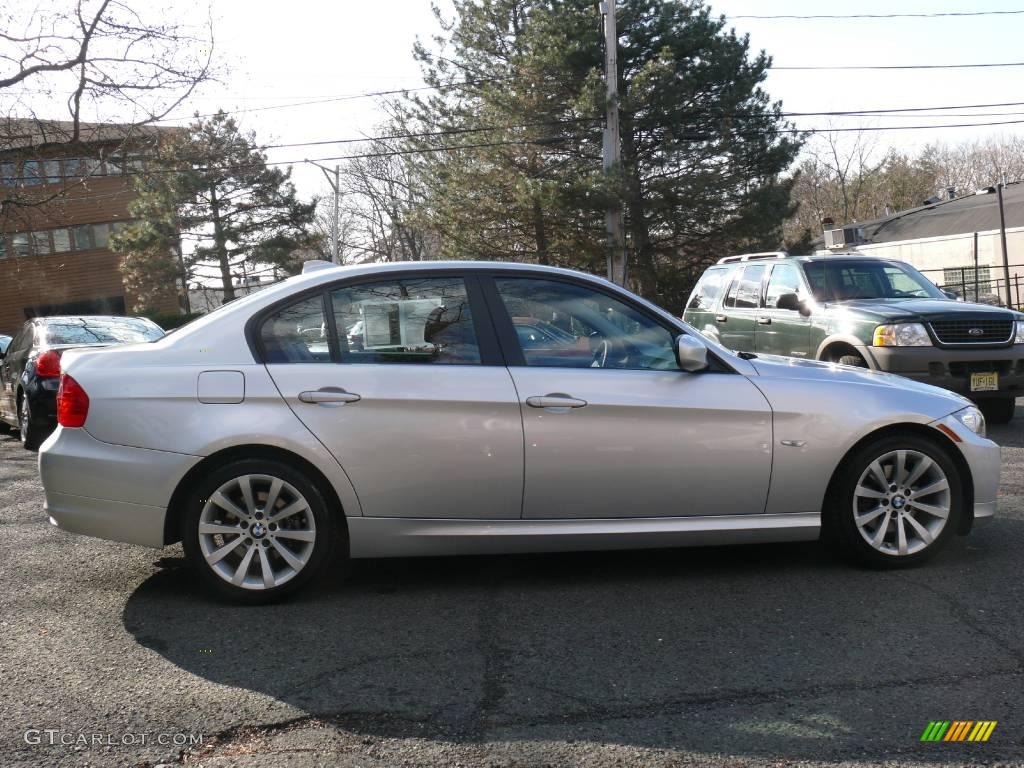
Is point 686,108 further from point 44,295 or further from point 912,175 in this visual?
point 912,175

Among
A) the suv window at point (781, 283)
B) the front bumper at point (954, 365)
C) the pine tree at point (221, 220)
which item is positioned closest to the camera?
the front bumper at point (954, 365)

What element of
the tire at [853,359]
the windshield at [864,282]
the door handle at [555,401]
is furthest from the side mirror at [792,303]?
the door handle at [555,401]

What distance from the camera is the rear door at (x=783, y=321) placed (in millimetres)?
10156

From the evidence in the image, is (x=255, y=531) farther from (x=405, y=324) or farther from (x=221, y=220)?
(x=221, y=220)

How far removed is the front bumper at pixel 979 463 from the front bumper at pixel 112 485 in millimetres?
3753

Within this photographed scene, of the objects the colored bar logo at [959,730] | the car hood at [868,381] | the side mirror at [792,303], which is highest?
the side mirror at [792,303]

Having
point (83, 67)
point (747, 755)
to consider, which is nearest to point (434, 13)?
point (83, 67)

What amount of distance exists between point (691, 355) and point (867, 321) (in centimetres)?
537

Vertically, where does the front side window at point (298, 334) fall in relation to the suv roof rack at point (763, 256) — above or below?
below

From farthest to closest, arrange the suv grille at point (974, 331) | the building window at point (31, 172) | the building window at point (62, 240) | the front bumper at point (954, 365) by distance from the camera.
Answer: the building window at point (62, 240), the building window at point (31, 172), the suv grille at point (974, 331), the front bumper at point (954, 365)

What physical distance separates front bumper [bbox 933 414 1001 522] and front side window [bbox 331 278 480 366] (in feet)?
8.08

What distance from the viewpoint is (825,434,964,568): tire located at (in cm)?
480

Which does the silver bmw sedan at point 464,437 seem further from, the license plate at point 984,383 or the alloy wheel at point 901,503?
the license plate at point 984,383

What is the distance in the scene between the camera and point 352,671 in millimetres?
3695
